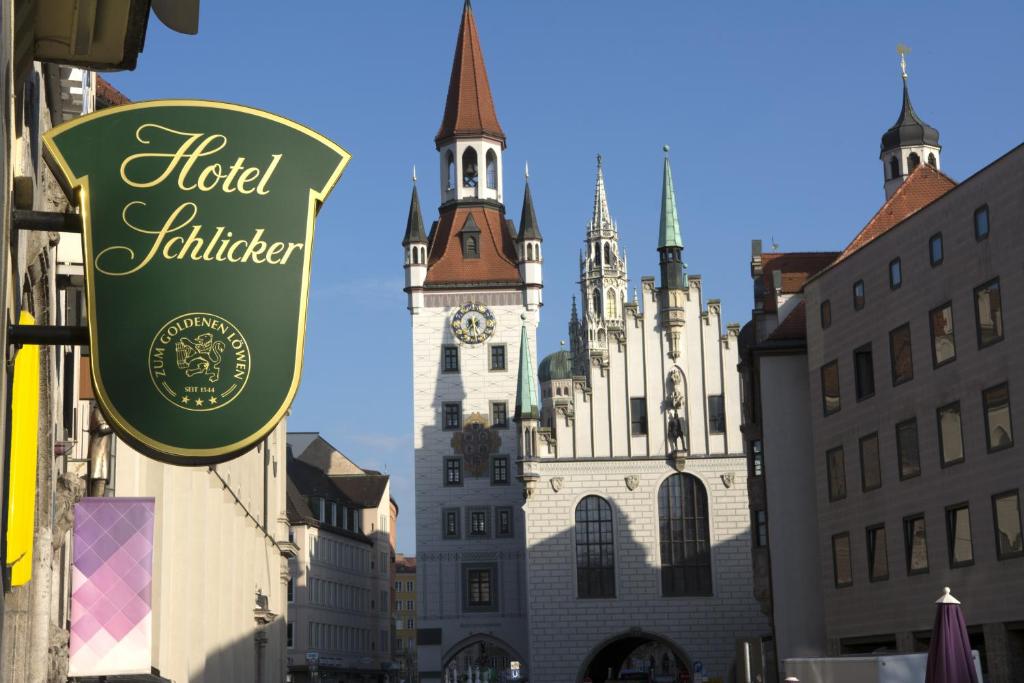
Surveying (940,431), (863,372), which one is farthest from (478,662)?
(940,431)

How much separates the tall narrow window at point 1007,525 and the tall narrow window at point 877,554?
15.4 feet

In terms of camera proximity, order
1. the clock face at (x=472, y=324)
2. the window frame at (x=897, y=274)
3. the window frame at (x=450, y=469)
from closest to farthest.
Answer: the window frame at (x=897, y=274), the window frame at (x=450, y=469), the clock face at (x=472, y=324)

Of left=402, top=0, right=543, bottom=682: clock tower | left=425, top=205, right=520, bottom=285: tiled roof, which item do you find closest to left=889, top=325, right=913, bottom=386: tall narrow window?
left=402, top=0, right=543, bottom=682: clock tower

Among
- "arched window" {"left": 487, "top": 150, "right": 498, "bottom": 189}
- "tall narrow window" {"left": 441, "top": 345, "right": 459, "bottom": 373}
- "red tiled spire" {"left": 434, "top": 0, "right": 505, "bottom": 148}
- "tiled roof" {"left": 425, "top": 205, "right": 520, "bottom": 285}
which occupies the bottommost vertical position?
"tall narrow window" {"left": 441, "top": 345, "right": 459, "bottom": 373}

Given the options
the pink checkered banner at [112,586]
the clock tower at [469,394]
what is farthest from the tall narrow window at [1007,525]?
the clock tower at [469,394]

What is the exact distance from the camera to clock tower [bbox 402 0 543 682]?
6550cm

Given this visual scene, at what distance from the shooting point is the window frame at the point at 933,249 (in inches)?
1210

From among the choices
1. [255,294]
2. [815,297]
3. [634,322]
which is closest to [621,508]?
[634,322]

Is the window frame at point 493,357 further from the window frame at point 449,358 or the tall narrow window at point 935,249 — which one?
the tall narrow window at point 935,249

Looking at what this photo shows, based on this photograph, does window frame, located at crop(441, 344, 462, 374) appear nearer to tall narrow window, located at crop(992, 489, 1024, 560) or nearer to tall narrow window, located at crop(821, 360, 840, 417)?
tall narrow window, located at crop(821, 360, 840, 417)

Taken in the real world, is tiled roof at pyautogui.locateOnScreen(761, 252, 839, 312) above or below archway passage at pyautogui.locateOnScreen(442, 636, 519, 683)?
above

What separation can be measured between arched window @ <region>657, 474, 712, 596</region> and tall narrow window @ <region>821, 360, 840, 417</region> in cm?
2326

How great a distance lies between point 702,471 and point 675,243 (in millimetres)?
8882

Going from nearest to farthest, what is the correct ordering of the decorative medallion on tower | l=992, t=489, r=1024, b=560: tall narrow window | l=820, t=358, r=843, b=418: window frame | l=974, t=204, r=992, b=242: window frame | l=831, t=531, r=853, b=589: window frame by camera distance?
l=992, t=489, r=1024, b=560: tall narrow window < l=974, t=204, r=992, b=242: window frame < l=831, t=531, r=853, b=589: window frame < l=820, t=358, r=843, b=418: window frame < the decorative medallion on tower
